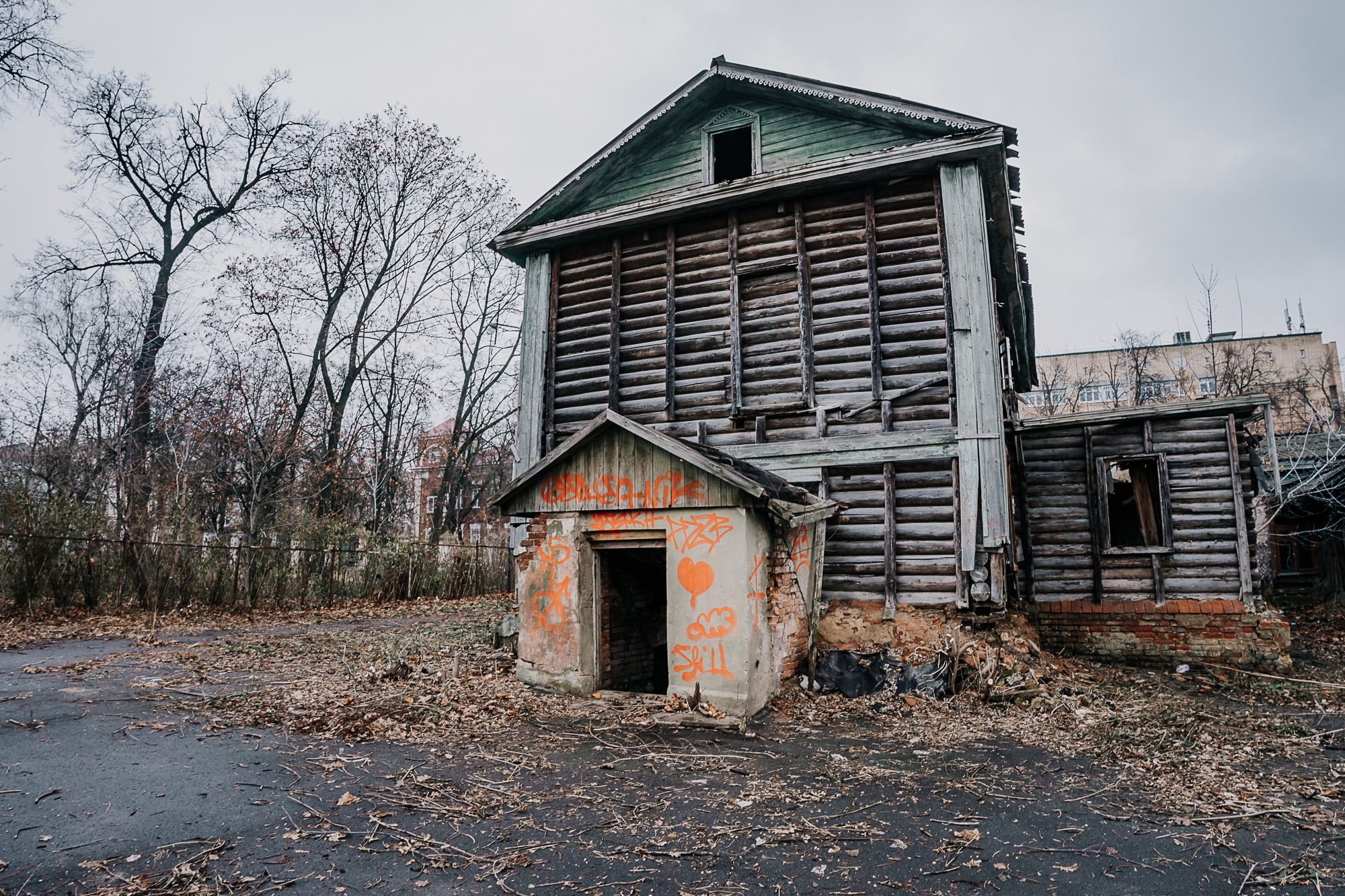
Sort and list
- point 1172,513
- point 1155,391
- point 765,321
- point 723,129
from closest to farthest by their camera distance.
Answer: point 765,321, point 1172,513, point 723,129, point 1155,391

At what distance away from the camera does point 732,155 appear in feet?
40.8

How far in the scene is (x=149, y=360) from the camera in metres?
22.8

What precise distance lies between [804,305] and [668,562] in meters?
4.53

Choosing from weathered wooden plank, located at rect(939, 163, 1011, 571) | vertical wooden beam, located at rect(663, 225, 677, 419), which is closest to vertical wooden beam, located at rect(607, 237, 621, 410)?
vertical wooden beam, located at rect(663, 225, 677, 419)

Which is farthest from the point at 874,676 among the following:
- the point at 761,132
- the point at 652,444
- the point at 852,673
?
the point at 761,132

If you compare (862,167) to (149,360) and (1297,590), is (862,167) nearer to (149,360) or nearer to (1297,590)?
(1297,590)

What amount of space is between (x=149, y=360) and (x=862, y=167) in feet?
75.5

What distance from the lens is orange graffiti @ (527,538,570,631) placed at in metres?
8.91

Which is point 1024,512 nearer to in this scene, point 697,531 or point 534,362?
point 697,531

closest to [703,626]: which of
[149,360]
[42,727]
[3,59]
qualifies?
[42,727]

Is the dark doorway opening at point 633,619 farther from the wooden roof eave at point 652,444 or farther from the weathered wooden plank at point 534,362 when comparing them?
the weathered wooden plank at point 534,362

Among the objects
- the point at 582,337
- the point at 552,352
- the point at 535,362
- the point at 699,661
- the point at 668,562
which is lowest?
the point at 699,661

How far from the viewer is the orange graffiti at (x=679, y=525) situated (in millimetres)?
8180

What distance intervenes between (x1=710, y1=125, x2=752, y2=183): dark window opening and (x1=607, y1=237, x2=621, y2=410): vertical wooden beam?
204cm
